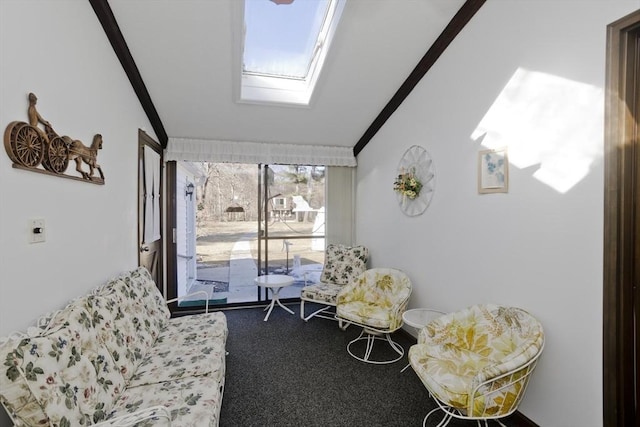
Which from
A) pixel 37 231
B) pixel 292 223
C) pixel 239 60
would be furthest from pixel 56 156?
pixel 292 223

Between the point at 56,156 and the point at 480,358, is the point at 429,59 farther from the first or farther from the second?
the point at 56,156

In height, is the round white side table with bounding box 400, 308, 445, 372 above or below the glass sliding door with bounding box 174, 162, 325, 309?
below

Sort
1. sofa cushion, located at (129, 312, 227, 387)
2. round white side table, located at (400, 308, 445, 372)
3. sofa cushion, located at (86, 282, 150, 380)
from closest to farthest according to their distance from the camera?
sofa cushion, located at (86, 282, 150, 380) → sofa cushion, located at (129, 312, 227, 387) → round white side table, located at (400, 308, 445, 372)

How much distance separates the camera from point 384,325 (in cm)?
301

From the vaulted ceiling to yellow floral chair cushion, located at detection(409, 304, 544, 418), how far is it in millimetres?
2467

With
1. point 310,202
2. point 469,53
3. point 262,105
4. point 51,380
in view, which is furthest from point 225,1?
point 310,202

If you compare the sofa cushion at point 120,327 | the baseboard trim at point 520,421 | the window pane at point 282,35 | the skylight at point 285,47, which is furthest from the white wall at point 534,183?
the sofa cushion at point 120,327

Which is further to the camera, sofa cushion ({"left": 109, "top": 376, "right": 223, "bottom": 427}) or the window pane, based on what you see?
the window pane

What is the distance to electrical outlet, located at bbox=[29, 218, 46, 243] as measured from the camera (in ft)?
5.19

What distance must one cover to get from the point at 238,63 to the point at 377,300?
9.57 feet

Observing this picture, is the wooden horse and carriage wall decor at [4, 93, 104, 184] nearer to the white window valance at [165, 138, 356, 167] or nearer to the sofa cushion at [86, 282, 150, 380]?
the sofa cushion at [86, 282, 150, 380]

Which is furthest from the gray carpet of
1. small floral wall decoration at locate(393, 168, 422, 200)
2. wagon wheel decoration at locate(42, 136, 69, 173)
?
wagon wheel decoration at locate(42, 136, 69, 173)

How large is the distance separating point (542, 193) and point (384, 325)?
176cm

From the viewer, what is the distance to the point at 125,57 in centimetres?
277
